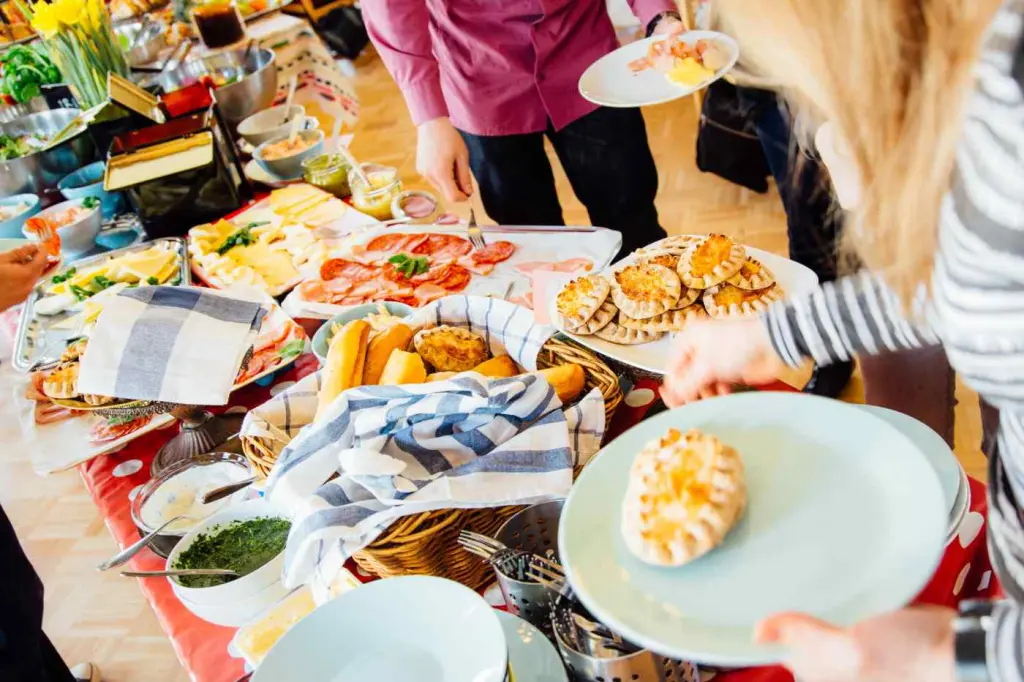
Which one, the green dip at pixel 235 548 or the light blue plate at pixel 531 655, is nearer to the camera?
the light blue plate at pixel 531 655

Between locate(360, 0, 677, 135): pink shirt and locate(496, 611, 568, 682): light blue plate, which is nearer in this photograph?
locate(496, 611, 568, 682): light blue plate

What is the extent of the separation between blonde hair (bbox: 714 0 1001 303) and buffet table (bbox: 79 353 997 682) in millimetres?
409

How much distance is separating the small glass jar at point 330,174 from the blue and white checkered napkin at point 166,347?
90 cm

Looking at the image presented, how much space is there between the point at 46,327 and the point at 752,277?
1604 mm

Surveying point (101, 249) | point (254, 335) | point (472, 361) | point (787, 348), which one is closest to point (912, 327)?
point (787, 348)

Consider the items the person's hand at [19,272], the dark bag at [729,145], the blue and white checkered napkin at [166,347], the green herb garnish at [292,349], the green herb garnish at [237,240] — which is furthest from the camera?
the dark bag at [729,145]

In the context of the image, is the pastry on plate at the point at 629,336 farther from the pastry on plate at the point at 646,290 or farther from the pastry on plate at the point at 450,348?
the pastry on plate at the point at 450,348

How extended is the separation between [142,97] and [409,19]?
3.34 feet

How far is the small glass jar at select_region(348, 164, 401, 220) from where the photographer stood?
2.12m

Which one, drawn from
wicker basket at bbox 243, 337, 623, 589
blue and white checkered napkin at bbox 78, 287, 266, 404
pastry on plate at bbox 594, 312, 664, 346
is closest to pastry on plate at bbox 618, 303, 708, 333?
pastry on plate at bbox 594, 312, 664, 346

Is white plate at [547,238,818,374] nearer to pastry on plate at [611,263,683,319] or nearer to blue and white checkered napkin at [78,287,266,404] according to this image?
pastry on plate at [611,263,683,319]

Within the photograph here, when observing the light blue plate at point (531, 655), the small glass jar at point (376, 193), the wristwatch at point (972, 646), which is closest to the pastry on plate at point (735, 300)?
the light blue plate at point (531, 655)

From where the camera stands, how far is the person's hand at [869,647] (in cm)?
53

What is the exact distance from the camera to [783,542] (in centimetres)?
65
